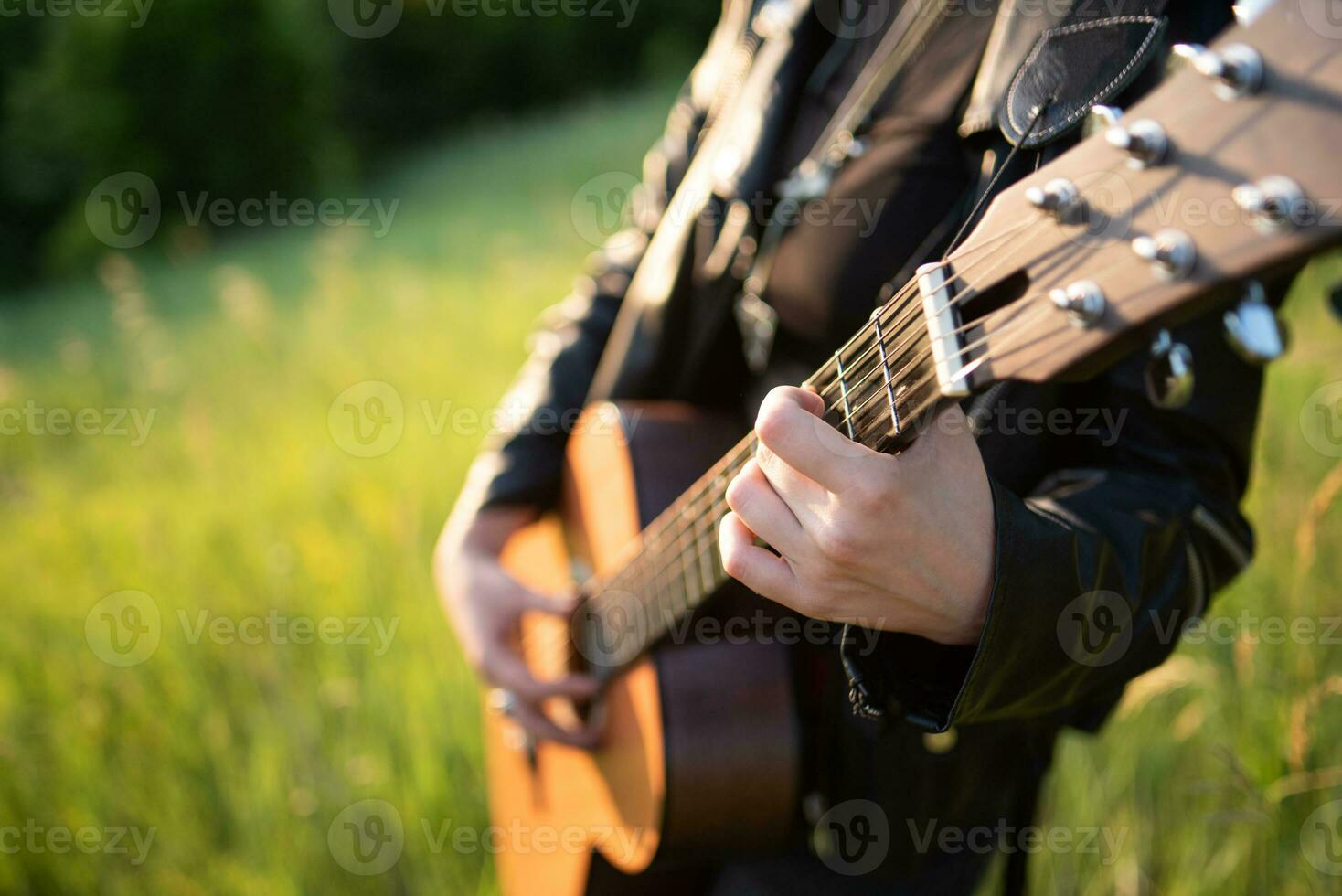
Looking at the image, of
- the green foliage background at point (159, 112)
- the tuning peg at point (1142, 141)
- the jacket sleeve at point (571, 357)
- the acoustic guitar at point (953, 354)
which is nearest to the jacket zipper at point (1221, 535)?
the acoustic guitar at point (953, 354)

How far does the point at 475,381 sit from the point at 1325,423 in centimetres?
362

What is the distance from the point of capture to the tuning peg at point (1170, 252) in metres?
0.62

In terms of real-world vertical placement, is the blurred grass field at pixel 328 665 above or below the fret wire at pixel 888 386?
below

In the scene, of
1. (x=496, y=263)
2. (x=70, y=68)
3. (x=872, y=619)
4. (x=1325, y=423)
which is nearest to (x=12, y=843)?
(x=872, y=619)

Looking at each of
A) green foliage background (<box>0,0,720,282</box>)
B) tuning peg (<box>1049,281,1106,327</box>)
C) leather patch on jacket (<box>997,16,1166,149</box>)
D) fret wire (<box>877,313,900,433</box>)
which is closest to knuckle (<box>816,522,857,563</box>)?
fret wire (<box>877,313,900,433</box>)

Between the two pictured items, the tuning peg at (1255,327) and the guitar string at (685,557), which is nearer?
the tuning peg at (1255,327)

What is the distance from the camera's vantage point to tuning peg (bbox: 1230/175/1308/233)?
1.83ft

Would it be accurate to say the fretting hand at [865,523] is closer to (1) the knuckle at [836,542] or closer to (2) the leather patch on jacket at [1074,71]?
(1) the knuckle at [836,542]

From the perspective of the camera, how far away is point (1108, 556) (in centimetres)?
97

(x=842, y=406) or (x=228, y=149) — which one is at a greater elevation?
(x=228, y=149)

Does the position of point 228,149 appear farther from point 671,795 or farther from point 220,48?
point 671,795

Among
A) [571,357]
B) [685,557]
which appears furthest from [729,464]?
[571,357]

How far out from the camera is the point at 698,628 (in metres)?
1.47

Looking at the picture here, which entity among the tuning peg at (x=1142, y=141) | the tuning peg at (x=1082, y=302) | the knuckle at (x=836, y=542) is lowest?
the knuckle at (x=836, y=542)
